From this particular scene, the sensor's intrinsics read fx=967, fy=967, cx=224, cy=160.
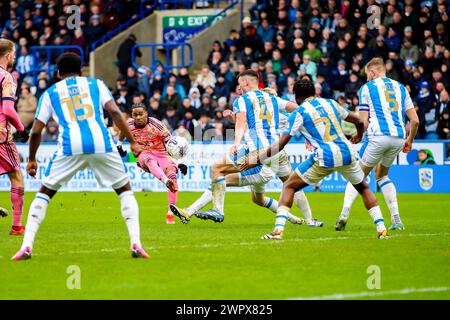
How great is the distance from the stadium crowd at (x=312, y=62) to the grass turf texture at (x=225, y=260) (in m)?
9.49

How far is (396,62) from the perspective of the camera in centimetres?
2597

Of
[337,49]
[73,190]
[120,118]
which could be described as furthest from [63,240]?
[337,49]

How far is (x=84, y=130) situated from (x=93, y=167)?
0.42 metres

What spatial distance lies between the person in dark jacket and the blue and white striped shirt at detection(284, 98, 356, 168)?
67.9 ft

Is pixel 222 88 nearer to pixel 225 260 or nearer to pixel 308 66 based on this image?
pixel 308 66

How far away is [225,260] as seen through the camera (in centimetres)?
1058

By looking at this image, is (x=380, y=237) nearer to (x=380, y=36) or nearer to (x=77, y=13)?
(x=380, y=36)

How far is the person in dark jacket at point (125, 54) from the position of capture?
3238 cm

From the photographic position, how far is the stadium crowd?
2603 cm

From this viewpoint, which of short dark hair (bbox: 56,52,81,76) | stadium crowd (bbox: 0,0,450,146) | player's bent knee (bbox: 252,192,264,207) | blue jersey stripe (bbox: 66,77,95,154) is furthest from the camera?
stadium crowd (bbox: 0,0,450,146)

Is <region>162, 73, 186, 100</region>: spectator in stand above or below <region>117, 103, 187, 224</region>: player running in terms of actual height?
above

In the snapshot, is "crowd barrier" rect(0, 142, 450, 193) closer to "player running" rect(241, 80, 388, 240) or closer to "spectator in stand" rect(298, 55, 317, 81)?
"spectator in stand" rect(298, 55, 317, 81)

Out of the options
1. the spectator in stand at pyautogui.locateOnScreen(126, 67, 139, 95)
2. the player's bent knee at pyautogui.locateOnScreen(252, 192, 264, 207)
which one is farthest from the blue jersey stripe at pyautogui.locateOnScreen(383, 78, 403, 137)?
the spectator in stand at pyautogui.locateOnScreen(126, 67, 139, 95)

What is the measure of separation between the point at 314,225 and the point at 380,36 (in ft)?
42.3
